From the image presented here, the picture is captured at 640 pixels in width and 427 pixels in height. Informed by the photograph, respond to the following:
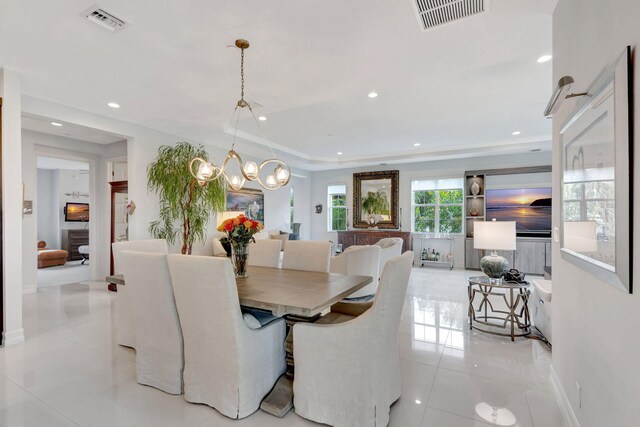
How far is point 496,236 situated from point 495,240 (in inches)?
1.7

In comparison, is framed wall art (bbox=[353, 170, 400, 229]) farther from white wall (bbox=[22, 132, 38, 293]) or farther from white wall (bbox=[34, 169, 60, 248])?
white wall (bbox=[34, 169, 60, 248])

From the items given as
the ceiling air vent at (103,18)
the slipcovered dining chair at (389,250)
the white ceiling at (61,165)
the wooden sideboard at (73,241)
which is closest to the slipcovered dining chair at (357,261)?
the slipcovered dining chair at (389,250)

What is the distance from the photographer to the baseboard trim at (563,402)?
5.94 feet

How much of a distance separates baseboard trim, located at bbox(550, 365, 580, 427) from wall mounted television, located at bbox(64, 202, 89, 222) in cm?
1139

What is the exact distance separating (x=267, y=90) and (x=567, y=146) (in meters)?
3.08

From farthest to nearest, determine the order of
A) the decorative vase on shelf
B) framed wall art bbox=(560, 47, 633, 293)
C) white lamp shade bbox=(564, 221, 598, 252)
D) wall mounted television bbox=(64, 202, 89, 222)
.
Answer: wall mounted television bbox=(64, 202, 89, 222)
the decorative vase on shelf
white lamp shade bbox=(564, 221, 598, 252)
framed wall art bbox=(560, 47, 633, 293)

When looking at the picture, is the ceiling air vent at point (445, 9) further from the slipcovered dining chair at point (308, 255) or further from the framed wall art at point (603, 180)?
the slipcovered dining chair at point (308, 255)

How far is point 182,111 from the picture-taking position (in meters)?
4.41

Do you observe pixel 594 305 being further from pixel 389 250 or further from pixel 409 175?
pixel 409 175

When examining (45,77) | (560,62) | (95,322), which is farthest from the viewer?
(95,322)

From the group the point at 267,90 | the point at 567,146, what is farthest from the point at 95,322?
the point at 567,146

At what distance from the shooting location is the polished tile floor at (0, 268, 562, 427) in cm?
196

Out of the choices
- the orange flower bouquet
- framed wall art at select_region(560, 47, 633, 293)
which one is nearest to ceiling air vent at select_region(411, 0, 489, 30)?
framed wall art at select_region(560, 47, 633, 293)

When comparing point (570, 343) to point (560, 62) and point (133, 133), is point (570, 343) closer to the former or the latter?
point (560, 62)
